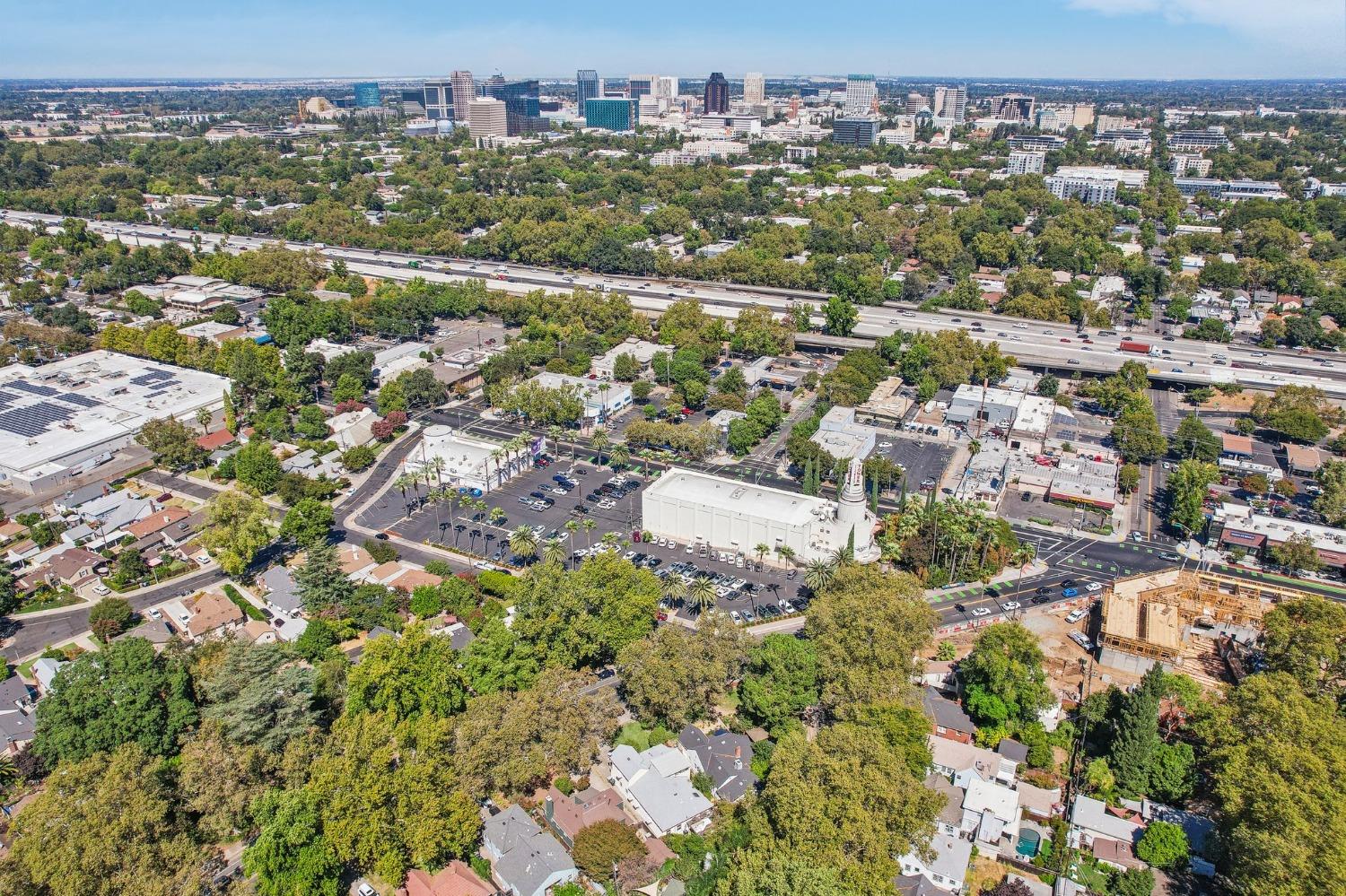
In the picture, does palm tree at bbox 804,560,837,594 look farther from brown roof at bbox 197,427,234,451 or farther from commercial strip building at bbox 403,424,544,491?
brown roof at bbox 197,427,234,451

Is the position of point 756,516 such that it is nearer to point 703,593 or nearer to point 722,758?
point 703,593

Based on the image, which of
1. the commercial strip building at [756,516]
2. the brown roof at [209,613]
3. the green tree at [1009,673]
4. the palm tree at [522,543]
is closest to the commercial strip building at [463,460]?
the palm tree at [522,543]

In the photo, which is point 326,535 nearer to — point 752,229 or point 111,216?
point 752,229

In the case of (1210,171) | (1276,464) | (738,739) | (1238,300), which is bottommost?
(738,739)

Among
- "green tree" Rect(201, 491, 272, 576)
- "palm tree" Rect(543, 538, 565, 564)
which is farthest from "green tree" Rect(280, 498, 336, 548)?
"palm tree" Rect(543, 538, 565, 564)

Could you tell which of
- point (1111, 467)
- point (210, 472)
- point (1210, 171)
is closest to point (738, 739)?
point (1111, 467)

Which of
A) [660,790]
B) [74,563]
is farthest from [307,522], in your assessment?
[660,790]
